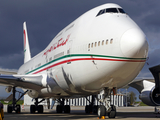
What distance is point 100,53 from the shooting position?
9930mm

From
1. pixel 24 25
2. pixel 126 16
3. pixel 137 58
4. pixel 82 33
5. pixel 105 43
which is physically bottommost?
pixel 137 58

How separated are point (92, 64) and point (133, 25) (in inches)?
94.2

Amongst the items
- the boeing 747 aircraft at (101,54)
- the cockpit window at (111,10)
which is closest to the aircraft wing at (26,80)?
the boeing 747 aircraft at (101,54)

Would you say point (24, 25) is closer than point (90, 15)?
No

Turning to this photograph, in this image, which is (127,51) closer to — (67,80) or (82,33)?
(82,33)

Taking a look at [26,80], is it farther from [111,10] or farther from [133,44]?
[133,44]

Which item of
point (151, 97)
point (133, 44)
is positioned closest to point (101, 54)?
point (133, 44)

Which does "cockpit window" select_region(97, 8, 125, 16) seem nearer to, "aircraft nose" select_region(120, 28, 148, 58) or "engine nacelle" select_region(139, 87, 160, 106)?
"aircraft nose" select_region(120, 28, 148, 58)

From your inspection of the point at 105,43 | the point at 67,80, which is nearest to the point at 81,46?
the point at 105,43

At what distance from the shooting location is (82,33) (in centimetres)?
1138

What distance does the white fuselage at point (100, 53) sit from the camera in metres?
9.33

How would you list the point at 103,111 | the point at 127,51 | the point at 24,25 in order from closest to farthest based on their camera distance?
the point at 127,51
the point at 103,111
the point at 24,25

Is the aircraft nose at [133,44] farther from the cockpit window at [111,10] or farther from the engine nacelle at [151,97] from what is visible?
the engine nacelle at [151,97]

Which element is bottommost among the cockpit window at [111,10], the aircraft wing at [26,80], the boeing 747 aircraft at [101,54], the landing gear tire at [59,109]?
the landing gear tire at [59,109]
